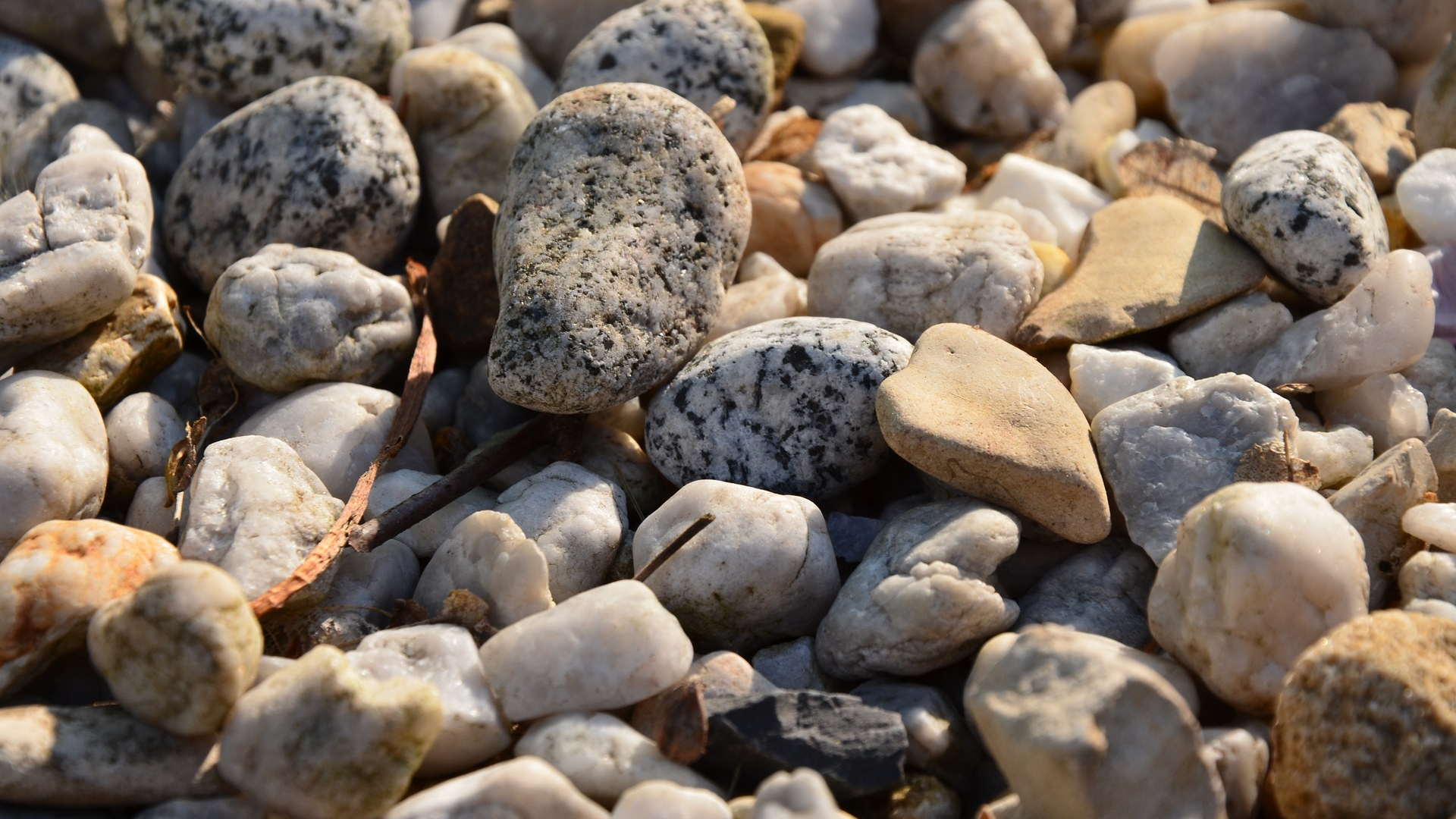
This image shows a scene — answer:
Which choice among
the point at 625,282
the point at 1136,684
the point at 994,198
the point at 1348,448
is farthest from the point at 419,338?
the point at 1348,448

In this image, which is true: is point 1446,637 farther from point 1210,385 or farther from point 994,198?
point 994,198

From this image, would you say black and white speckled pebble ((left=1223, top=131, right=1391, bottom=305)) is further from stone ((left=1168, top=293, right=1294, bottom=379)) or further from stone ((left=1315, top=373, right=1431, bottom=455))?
stone ((left=1315, top=373, right=1431, bottom=455))

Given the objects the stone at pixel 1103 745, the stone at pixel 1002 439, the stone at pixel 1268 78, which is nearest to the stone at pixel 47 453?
the stone at pixel 1002 439

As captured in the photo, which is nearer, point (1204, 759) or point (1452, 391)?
point (1204, 759)

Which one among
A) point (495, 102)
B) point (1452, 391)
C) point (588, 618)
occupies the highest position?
point (495, 102)

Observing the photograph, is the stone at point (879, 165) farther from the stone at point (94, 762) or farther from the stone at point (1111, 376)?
the stone at point (94, 762)

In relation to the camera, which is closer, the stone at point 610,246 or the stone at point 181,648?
the stone at point 181,648

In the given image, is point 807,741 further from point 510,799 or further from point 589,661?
point 510,799
